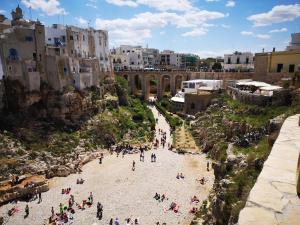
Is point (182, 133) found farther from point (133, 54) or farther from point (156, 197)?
point (133, 54)

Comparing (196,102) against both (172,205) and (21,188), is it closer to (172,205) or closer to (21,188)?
(172,205)

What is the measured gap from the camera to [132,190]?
25531 millimetres

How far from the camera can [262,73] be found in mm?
42031

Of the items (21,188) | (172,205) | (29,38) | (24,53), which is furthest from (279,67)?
(21,188)

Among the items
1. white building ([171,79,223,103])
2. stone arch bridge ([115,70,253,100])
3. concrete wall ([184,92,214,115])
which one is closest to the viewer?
concrete wall ([184,92,214,115])

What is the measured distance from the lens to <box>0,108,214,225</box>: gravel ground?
21625 mm

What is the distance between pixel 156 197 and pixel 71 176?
10206mm

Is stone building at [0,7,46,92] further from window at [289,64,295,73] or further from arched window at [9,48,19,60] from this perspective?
window at [289,64,295,73]

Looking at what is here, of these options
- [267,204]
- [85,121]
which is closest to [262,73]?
[85,121]

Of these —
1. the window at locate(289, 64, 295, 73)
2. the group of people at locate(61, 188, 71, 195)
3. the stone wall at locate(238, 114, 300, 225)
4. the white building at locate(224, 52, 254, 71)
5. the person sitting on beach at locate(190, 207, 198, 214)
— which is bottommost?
the group of people at locate(61, 188, 71, 195)

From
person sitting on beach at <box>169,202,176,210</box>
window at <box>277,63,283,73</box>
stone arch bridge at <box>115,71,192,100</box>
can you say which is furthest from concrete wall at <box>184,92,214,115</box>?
person sitting on beach at <box>169,202,176,210</box>

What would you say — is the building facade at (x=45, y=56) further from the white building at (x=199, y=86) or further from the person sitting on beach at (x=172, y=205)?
the person sitting on beach at (x=172, y=205)

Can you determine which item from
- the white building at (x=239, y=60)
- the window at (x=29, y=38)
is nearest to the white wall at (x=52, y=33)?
the window at (x=29, y=38)

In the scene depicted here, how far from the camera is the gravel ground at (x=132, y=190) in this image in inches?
851
